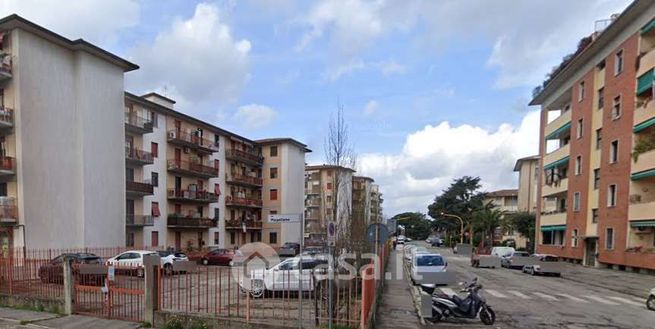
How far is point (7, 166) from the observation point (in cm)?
A: 2219

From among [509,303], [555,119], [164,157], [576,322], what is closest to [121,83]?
[164,157]

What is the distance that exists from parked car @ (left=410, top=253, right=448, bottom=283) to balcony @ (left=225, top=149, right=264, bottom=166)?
30.9 metres

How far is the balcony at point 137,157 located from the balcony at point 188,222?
236 inches

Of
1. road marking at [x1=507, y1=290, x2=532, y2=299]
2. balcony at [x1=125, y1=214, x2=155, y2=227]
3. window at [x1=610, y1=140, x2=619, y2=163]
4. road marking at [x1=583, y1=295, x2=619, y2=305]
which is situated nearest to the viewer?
road marking at [x1=583, y1=295, x2=619, y2=305]

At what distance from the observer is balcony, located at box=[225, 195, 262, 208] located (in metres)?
45.6

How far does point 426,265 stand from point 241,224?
1230 inches

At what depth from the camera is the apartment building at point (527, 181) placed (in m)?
61.8

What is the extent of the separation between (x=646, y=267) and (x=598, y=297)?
10301 millimetres

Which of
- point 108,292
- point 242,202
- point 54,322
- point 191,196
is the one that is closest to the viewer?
point 54,322

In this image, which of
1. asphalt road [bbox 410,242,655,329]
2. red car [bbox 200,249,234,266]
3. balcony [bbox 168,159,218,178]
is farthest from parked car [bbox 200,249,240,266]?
asphalt road [bbox 410,242,655,329]

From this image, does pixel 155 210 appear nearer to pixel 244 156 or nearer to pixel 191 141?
pixel 191 141

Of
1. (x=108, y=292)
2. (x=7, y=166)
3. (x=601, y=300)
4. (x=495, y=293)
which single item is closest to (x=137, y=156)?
(x=7, y=166)

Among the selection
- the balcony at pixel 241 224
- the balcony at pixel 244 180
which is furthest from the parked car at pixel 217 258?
the balcony at pixel 244 180

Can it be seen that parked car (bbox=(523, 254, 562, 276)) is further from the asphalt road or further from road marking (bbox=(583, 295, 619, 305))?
road marking (bbox=(583, 295, 619, 305))
